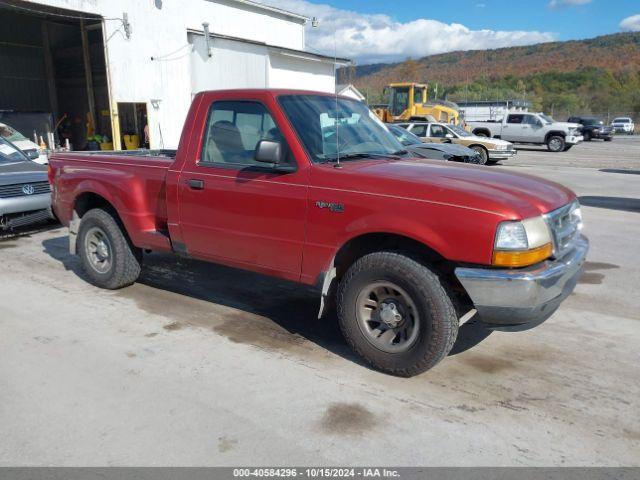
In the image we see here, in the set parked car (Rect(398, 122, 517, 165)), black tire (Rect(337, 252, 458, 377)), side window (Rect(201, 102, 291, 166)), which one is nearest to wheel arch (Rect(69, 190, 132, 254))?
side window (Rect(201, 102, 291, 166))

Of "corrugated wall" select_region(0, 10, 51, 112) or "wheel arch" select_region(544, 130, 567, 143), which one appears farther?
"wheel arch" select_region(544, 130, 567, 143)

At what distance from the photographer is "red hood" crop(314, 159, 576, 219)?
11.0 feet

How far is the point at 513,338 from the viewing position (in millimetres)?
4453

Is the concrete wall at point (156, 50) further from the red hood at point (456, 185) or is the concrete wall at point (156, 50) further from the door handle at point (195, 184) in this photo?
the red hood at point (456, 185)

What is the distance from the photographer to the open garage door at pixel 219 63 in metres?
20.0

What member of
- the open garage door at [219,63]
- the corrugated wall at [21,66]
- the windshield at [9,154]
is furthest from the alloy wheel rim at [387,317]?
the corrugated wall at [21,66]

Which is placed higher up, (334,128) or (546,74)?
(546,74)

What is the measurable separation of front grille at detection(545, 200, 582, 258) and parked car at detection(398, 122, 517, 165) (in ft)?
52.1

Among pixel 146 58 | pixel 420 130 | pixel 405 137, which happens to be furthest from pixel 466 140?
pixel 146 58

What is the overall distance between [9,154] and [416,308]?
8517 millimetres

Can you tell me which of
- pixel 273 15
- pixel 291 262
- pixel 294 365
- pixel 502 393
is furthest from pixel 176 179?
pixel 273 15

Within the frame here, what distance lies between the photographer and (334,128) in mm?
4414

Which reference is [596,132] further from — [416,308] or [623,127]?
[416,308]

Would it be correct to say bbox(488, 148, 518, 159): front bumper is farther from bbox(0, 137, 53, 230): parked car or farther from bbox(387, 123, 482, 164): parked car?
bbox(0, 137, 53, 230): parked car
